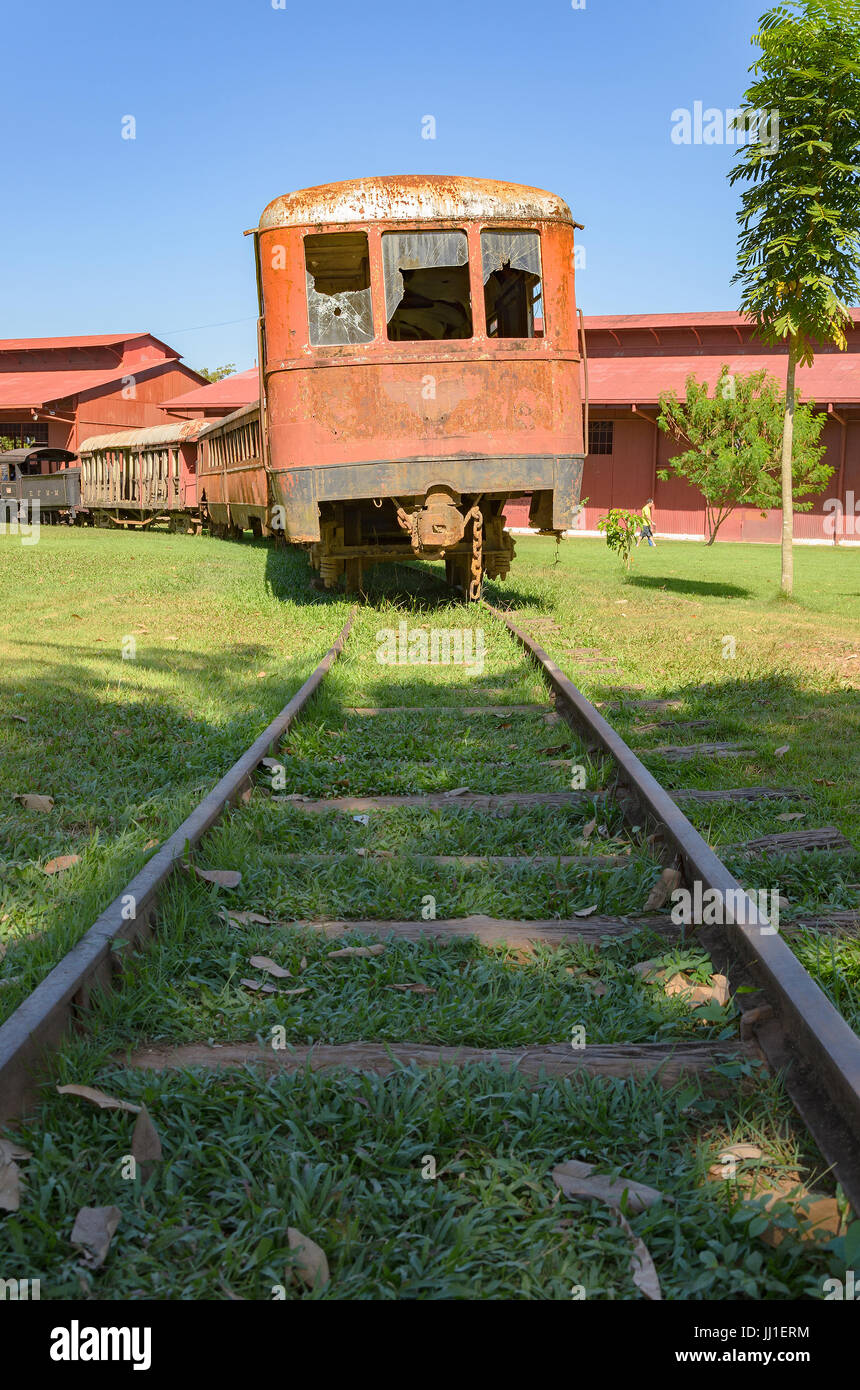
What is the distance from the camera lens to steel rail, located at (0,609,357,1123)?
7.45 feet

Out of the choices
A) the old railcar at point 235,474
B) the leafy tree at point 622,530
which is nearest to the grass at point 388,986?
the old railcar at point 235,474

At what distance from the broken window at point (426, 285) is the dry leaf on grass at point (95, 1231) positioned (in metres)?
8.96

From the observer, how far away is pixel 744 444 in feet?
90.3

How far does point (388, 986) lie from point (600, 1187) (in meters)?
0.95

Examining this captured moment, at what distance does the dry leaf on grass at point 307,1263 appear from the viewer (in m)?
1.82

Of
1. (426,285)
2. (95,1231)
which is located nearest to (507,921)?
(95,1231)

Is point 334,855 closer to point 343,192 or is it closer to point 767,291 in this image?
point 343,192

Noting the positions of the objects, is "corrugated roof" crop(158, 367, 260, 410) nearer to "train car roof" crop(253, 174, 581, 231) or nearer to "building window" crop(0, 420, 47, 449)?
"building window" crop(0, 420, 47, 449)

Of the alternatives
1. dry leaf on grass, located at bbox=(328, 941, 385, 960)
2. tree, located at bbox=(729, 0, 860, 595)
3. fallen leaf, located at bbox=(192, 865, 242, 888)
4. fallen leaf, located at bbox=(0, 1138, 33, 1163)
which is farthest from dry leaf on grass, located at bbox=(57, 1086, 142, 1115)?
tree, located at bbox=(729, 0, 860, 595)

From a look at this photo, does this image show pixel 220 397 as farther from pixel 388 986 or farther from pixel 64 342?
pixel 388 986

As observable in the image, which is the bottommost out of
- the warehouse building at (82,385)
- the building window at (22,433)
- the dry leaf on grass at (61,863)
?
the dry leaf on grass at (61,863)

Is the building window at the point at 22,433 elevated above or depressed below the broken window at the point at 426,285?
above

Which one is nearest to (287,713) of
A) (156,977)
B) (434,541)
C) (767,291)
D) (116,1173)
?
(156,977)

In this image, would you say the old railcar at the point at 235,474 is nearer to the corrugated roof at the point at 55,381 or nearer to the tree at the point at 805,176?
the tree at the point at 805,176
